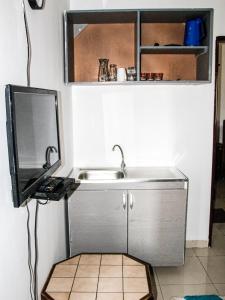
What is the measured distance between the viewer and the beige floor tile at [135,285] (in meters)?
1.59

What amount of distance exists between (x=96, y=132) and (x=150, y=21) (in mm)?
1156

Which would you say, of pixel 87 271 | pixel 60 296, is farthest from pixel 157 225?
pixel 60 296

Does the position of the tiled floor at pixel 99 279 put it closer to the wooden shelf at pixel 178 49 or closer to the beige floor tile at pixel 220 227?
the wooden shelf at pixel 178 49

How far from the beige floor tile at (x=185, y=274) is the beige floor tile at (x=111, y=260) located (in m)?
0.75

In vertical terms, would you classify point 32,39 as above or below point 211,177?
above

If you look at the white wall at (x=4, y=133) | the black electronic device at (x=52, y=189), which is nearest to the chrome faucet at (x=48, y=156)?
the black electronic device at (x=52, y=189)

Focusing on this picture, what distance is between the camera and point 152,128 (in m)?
2.88

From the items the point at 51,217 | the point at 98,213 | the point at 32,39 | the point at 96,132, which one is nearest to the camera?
the point at 32,39

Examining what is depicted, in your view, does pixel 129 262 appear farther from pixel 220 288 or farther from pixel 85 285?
pixel 220 288

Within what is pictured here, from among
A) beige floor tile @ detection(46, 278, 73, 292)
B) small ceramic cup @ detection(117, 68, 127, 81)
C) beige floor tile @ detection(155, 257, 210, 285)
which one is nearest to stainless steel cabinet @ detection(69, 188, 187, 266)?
beige floor tile @ detection(155, 257, 210, 285)

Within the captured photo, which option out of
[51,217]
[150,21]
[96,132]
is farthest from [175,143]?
[51,217]

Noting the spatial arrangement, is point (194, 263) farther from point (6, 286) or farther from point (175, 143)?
point (6, 286)

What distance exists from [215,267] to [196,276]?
25cm

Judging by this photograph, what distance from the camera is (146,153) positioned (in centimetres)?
291
